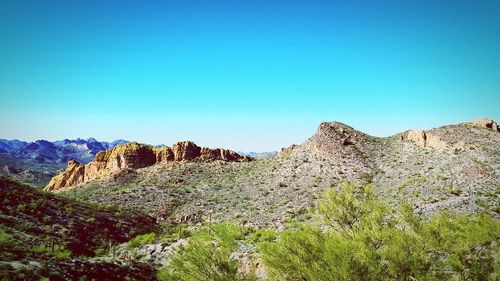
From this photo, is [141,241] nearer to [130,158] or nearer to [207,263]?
[207,263]

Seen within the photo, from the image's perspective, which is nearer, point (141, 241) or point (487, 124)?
point (141, 241)

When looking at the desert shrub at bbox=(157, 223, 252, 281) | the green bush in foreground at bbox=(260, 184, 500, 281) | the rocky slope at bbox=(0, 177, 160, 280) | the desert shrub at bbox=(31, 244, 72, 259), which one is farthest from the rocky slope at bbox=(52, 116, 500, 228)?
the desert shrub at bbox=(157, 223, 252, 281)

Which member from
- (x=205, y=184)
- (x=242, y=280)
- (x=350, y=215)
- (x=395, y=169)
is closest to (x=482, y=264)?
(x=350, y=215)

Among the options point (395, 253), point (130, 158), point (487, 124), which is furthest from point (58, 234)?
point (487, 124)

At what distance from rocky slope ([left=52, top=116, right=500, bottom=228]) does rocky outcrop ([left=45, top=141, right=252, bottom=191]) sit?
11.6ft

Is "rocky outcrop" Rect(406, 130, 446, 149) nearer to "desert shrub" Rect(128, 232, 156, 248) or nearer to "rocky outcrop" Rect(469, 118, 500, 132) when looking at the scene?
"rocky outcrop" Rect(469, 118, 500, 132)

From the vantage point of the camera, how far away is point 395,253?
19016mm

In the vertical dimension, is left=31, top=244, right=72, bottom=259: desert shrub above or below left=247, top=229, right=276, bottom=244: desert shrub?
above

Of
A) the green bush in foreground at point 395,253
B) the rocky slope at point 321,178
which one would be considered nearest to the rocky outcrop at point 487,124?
the rocky slope at point 321,178

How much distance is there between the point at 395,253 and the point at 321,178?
105 feet

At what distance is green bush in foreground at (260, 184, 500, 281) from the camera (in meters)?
17.3

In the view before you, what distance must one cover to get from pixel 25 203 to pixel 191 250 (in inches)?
921

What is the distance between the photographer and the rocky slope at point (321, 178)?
1533 inches

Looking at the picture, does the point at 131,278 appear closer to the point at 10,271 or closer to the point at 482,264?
the point at 10,271
